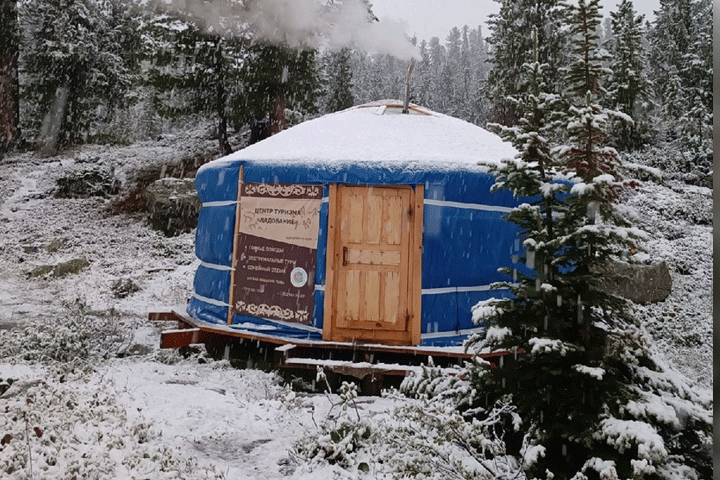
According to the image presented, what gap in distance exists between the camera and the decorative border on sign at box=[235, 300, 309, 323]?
4.91 metres

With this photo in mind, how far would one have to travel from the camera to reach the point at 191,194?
12914 millimetres

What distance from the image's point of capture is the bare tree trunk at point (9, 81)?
11.7 meters

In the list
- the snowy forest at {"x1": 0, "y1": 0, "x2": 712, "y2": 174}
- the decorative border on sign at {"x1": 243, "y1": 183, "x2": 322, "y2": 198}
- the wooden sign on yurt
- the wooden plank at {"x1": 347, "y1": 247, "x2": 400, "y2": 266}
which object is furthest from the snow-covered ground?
the snowy forest at {"x1": 0, "y1": 0, "x2": 712, "y2": 174}

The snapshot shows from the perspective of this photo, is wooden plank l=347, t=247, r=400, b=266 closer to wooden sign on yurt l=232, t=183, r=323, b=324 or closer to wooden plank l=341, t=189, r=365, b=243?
wooden plank l=341, t=189, r=365, b=243

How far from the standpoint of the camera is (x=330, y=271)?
15.7 ft

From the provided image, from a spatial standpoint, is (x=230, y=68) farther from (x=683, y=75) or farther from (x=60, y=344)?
(x=683, y=75)

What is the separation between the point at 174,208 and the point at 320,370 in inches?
415

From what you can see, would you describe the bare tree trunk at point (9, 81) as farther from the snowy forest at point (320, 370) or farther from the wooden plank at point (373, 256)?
the wooden plank at point (373, 256)

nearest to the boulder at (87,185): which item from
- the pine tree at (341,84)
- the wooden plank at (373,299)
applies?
the pine tree at (341,84)

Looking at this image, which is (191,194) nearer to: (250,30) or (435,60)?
(250,30)

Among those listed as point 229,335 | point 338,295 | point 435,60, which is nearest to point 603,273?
point 338,295

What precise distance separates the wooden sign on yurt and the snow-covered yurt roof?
36cm

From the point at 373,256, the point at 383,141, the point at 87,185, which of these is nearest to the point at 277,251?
the point at 373,256

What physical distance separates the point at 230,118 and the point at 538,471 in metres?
12.9
